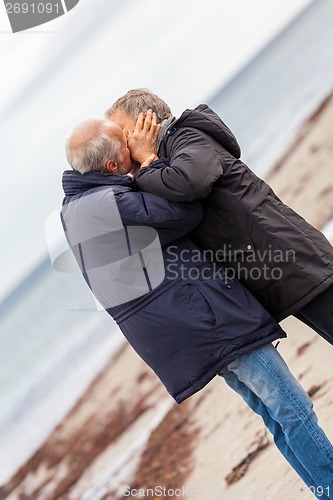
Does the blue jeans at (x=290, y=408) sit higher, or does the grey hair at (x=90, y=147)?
the grey hair at (x=90, y=147)

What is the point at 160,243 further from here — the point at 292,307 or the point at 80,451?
the point at 80,451

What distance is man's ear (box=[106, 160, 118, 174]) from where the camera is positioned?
2.99m

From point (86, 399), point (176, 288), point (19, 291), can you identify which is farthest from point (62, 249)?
point (19, 291)

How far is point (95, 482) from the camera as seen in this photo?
6.43 metres

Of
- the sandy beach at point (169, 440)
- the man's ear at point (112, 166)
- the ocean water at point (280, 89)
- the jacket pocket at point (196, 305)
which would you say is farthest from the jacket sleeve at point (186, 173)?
the ocean water at point (280, 89)

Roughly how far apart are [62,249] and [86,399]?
22.8 ft

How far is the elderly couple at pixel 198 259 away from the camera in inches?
114

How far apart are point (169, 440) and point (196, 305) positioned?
3.28 m

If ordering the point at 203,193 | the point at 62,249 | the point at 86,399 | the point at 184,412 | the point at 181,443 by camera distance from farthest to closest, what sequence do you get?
the point at 86,399
the point at 184,412
the point at 181,443
the point at 62,249
the point at 203,193

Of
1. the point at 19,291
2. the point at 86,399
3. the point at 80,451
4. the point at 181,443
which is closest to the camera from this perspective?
the point at 181,443

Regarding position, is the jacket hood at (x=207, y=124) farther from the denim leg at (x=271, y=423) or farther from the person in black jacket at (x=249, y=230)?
the denim leg at (x=271, y=423)

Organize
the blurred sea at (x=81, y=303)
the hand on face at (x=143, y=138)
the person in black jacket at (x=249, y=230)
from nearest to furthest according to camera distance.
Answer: the person in black jacket at (x=249, y=230)
the hand on face at (x=143, y=138)
the blurred sea at (x=81, y=303)

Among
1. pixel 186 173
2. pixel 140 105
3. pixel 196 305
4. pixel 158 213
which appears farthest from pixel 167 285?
pixel 140 105

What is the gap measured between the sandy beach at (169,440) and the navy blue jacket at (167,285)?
1.04 m
